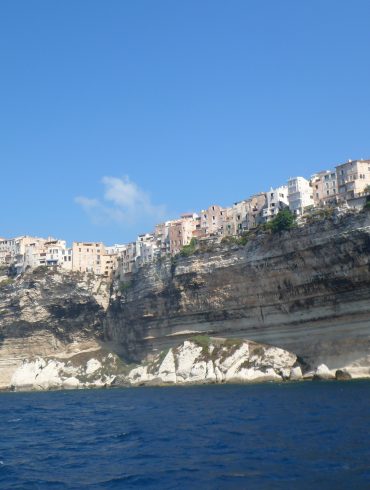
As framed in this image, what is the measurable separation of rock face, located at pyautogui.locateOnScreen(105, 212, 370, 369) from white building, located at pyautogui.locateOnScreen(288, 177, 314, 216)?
7.89m

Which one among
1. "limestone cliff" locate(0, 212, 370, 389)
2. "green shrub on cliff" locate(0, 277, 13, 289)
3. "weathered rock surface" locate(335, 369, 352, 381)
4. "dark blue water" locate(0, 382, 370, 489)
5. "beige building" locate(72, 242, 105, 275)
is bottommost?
"dark blue water" locate(0, 382, 370, 489)

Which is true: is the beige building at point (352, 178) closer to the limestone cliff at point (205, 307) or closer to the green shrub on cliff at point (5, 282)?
the limestone cliff at point (205, 307)

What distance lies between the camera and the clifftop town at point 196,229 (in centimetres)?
7969

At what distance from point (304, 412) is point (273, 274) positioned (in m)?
39.8

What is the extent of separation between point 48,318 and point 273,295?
4194 centimetres

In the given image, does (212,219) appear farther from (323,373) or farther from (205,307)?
(323,373)

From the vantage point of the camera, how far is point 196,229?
324 feet

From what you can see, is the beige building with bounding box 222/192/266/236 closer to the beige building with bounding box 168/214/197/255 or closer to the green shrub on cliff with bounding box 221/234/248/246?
the green shrub on cliff with bounding box 221/234/248/246

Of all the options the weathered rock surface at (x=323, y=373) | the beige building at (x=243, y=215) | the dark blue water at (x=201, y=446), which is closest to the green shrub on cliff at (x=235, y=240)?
the beige building at (x=243, y=215)

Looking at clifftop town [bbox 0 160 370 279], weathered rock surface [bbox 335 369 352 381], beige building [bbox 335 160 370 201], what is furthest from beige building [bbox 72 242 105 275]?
weathered rock surface [bbox 335 369 352 381]

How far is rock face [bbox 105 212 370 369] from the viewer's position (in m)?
67.8

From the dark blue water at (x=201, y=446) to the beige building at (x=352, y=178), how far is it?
33394mm

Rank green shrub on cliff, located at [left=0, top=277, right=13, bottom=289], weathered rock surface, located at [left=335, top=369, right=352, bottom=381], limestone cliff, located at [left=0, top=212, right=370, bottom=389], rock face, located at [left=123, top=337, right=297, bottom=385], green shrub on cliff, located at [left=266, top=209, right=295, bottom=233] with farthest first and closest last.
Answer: green shrub on cliff, located at [left=0, top=277, right=13, bottom=289] < green shrub on cliff, located at [left=266, top=209, right=295, bottom=233] < rock face, located at [left=123, top=337, right=297, bottom=385] < limestone cliff, located at [left=0, top=212, right=370, bottom=389] < weathered rock surface, located at [left=335, top=369, right=352, bottom=381]

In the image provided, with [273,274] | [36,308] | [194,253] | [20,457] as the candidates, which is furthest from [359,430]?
[36,308]
